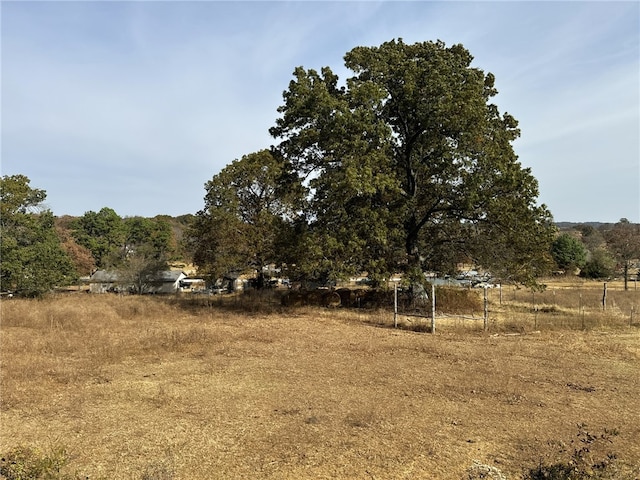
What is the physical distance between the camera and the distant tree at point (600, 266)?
→ 49.6 m

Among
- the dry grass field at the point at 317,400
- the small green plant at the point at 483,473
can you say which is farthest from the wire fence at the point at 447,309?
the small green plant at the point at 483,473

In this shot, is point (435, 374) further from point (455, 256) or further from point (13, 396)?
point (455, 256)

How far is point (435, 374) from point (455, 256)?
1402cm

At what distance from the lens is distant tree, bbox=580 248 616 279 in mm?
49562

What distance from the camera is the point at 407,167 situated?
2152 centimetres

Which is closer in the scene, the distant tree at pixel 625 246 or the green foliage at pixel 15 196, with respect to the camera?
the green foliage at pixel 15 196

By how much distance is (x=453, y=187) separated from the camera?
1970cm

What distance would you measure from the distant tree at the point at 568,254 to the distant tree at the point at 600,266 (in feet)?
6.22

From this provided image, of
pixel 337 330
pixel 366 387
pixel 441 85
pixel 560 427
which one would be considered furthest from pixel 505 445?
pixel 441 85

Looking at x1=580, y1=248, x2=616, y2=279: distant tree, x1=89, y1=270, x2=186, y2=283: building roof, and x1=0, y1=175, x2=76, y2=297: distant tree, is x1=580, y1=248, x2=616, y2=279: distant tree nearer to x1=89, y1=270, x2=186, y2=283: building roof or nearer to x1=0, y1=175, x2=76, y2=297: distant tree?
x1=89, y1=270, x2=186, y2=283: building roof

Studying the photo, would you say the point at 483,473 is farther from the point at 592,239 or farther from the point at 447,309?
the point at 592,239

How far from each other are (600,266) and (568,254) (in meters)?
5.49

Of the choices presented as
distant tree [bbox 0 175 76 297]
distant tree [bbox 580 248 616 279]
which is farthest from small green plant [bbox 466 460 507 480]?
distant tree [bbox 580 248 616 279]

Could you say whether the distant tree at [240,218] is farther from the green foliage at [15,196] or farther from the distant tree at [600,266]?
the distant tree at [600,266]
